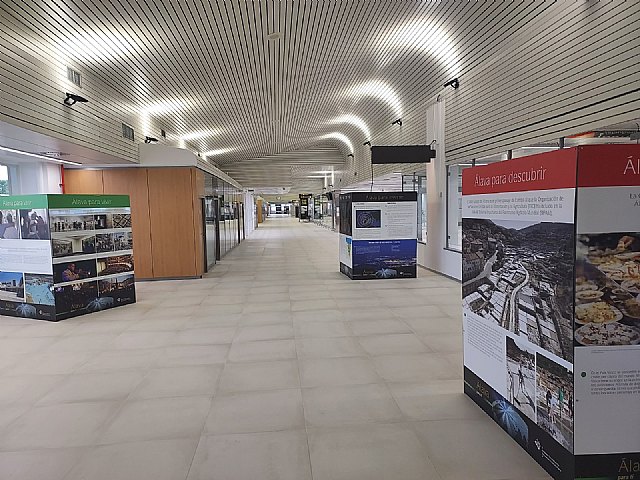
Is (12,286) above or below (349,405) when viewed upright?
above

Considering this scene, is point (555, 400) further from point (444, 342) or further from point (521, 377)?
point (444, 342)

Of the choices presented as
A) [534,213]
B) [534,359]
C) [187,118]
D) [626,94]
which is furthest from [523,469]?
[187,118]

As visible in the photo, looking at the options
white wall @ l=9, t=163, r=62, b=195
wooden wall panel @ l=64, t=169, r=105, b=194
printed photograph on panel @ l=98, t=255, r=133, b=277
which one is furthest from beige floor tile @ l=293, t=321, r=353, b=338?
white wall @ l=9, t=163, r=62, b=195

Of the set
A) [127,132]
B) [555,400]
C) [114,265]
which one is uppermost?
[127,132]

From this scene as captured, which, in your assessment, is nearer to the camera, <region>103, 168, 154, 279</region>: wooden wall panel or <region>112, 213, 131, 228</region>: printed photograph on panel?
<region>112, 213, 131, 228</region>: printed photograph on panel

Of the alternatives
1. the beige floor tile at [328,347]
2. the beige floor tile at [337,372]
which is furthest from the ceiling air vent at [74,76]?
the beige floor tile at [337,372]

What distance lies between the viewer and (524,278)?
2.76 meters

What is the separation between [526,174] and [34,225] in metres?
6.79

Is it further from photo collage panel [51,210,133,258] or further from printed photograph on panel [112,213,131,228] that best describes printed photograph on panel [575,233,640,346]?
printed photograph on panel [112,213,131,228]

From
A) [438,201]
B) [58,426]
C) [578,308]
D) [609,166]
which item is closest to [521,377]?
[578,308]

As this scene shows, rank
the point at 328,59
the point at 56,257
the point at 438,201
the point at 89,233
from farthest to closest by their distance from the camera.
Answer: the point at 438,201 < the point at 328,59 < the point at 89,233 < the point at 56,257

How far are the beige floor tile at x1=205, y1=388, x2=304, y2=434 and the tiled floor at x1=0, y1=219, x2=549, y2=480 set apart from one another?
0.02m

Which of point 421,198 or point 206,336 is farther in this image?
point 421,198

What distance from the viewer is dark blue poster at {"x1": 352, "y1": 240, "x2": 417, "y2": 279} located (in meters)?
9.87
